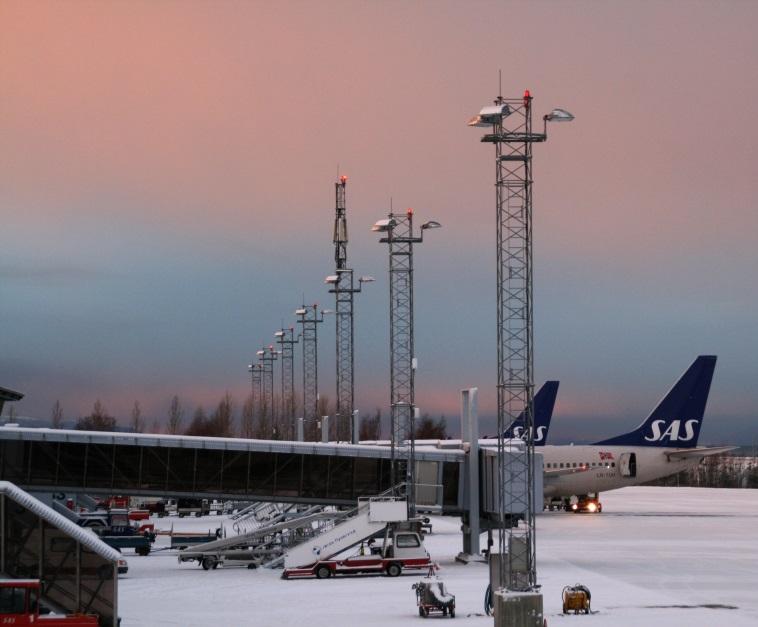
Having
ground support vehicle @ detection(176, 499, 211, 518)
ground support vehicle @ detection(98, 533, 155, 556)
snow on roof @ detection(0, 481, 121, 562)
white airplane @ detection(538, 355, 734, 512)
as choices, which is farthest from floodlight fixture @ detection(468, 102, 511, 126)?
ground support vehicle @ detection(176, 499, 211, 518)

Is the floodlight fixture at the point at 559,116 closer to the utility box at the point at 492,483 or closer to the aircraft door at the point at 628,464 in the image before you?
the utility box at the point at 492,483

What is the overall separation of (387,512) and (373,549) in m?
2.06

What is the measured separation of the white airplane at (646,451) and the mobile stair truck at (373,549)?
48723mm

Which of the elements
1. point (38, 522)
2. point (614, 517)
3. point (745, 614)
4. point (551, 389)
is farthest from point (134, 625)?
point (551, 389)

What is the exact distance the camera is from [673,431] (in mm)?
110312

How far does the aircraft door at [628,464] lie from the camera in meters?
109

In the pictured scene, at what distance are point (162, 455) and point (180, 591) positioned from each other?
15710 millimetres

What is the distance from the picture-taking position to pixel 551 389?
396ft

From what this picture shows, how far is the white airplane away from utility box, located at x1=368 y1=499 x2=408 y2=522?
160 ft

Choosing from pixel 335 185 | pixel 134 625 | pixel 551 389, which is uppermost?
pixel 335 185

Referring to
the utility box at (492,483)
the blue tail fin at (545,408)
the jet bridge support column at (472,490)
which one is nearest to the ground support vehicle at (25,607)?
the utility box at (492,483)

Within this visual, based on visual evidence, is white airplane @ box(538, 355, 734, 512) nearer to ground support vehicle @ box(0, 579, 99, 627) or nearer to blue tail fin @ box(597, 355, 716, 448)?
blue tail fin @ box(597, 355, 716, 448)

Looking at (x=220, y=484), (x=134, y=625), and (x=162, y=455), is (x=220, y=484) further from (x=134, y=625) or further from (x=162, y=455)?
(x=134, y=625)

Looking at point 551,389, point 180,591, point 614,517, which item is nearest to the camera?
point 180,591
